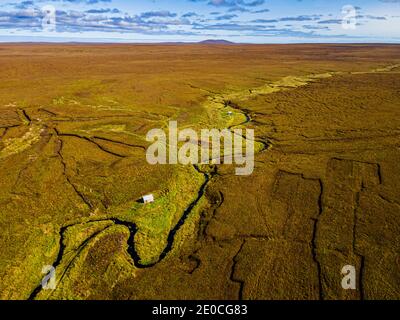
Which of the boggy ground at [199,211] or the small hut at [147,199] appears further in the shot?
the small hut at [147,199]

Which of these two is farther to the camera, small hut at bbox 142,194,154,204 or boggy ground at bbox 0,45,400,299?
small hut at bbox 142,194,154,204

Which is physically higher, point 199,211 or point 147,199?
point 147,199

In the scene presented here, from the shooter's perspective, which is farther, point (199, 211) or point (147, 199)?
point (147, 199)

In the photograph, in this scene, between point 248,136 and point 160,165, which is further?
point 248,136

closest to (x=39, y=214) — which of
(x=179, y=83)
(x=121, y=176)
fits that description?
(x=121, y=176)
